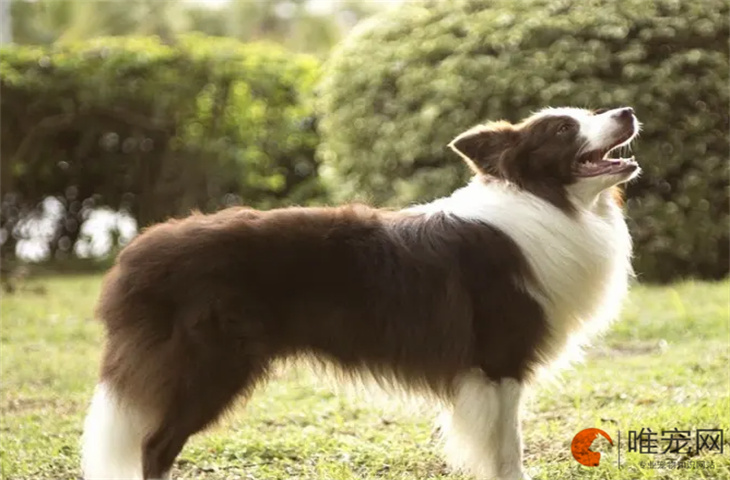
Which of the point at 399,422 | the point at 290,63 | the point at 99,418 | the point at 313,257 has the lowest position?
the point at 399,422

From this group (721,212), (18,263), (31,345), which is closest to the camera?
(31,345)

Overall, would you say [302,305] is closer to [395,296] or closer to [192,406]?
[395,296]

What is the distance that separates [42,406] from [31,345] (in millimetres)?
2038

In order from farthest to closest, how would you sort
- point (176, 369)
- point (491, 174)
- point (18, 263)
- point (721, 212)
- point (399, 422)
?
point (18, 263) → point (721, 212) → point (399, 422) → point (491, 174) → point (176, 369)

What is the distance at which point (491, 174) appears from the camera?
4727mm

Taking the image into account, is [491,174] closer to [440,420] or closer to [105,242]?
[440,420]

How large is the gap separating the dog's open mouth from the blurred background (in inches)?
224

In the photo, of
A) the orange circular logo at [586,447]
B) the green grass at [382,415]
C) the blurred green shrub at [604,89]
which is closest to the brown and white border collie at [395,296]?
the green grass at [382,415]

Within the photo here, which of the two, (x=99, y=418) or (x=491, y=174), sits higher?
(x=491, y=174)

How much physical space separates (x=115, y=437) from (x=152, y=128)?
395 inches

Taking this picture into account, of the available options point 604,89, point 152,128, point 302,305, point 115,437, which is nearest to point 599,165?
point 302,305

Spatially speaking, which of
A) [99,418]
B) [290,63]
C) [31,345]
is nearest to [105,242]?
[290,63]

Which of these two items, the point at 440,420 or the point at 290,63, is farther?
the point at 290,63

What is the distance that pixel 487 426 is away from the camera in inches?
175
